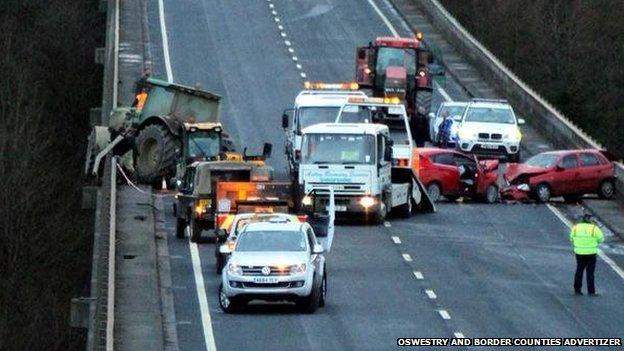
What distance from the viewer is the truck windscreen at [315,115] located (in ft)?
170

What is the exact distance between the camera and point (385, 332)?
105 ft

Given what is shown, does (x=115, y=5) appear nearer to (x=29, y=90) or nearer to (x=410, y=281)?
(x=29, y=90)

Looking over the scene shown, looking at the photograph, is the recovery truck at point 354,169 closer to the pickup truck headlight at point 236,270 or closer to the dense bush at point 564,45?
the pickup truck headlight at point 236,270

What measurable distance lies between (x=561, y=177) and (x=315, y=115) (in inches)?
254

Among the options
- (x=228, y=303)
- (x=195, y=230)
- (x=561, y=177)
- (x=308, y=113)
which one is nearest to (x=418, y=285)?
(x=228, y=303)

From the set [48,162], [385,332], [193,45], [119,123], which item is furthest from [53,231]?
[385,332]

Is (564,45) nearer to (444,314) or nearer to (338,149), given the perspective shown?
(338,149)

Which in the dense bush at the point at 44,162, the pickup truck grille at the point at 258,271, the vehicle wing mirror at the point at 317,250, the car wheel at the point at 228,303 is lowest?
the dense bush at the point at 44,162

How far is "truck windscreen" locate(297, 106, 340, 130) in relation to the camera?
51.7m

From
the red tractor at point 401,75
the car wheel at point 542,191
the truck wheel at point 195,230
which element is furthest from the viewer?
the red tractor at point 401,75

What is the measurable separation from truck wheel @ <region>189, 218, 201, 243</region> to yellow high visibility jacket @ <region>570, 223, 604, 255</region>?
29.4 ft

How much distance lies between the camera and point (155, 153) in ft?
165

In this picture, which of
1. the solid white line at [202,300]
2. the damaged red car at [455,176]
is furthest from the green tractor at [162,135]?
the solid white line at [202,300]

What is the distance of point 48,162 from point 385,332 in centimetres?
6622
